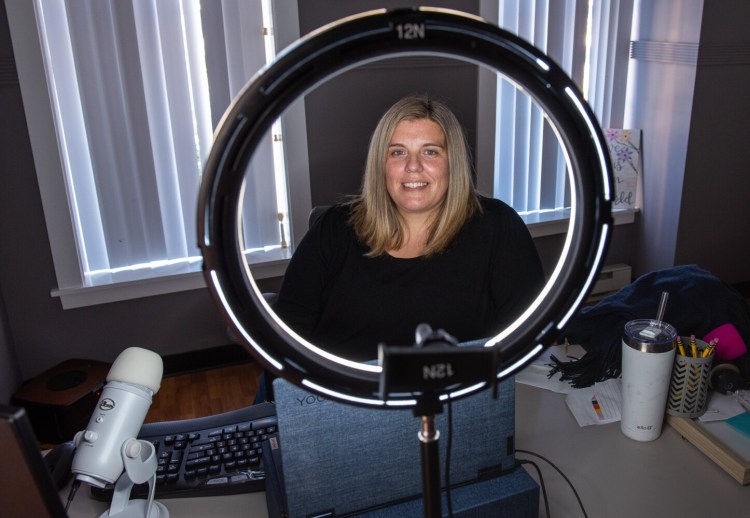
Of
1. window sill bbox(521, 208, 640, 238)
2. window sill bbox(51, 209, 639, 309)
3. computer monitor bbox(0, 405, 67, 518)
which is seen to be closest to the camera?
computer monitor bbox(0, 405, 67, 518)

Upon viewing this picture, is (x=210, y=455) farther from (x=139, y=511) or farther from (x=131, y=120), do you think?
(x=131, y=120)

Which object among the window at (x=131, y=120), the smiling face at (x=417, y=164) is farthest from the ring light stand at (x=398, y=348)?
the window at (x=131, y=120)

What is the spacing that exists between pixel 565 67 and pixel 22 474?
280 cm

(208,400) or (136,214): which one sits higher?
(136,214)

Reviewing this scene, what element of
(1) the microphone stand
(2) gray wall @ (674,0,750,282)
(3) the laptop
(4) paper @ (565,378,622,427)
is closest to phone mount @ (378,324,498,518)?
(1) the microphone stand

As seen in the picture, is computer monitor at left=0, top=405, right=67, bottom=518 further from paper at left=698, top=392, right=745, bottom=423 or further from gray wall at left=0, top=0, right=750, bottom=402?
gray wall at left=0, top=0, right=750, bottom=402

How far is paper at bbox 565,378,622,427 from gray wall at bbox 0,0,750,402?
5.48 feet

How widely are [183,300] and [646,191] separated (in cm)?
244

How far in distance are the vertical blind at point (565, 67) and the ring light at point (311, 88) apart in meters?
2.40

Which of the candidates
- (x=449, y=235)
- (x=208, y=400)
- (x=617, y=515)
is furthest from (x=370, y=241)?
(x=208, y=400)

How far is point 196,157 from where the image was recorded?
2441 millimetres

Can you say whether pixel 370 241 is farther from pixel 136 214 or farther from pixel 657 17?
pixel 657 17

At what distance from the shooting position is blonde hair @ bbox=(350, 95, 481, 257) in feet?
4.88

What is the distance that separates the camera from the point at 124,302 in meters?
2.53
